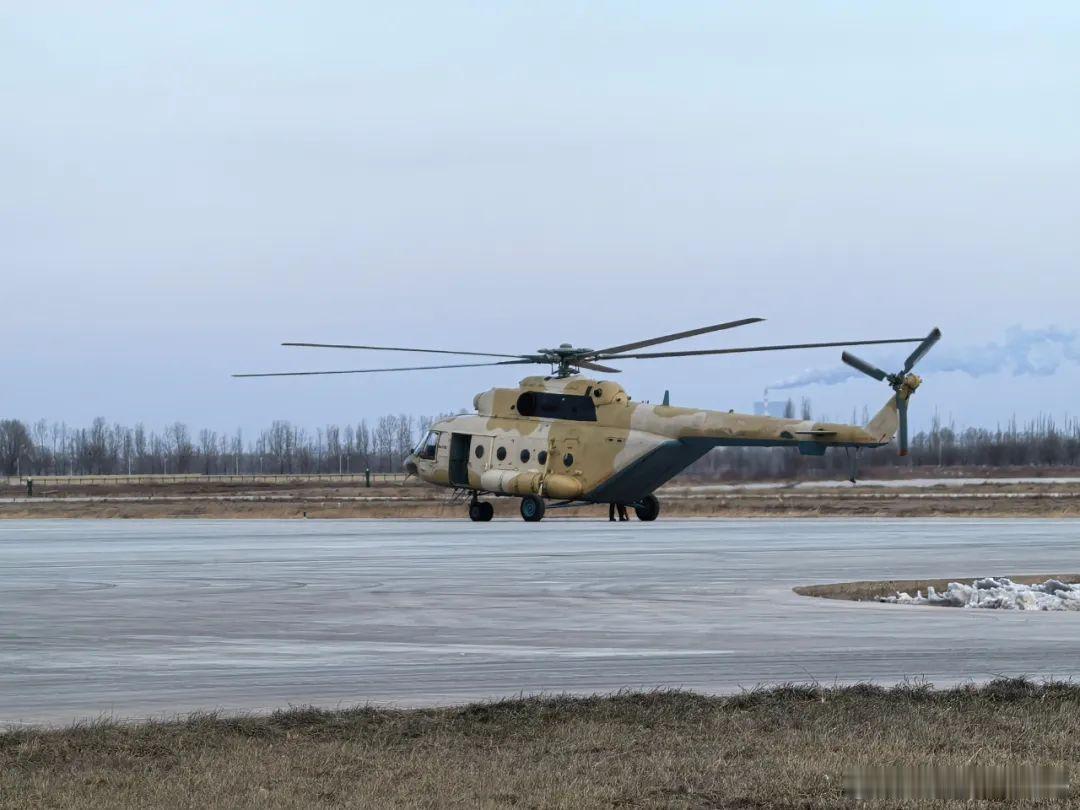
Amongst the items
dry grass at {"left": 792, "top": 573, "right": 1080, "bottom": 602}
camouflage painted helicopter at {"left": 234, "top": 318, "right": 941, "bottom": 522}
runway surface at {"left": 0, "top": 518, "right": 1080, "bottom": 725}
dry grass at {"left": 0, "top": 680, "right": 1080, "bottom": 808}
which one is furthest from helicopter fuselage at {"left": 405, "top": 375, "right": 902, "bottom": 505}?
dry grass at {"left": 0, "top": 680, "right": 1080, "bottom": 808}

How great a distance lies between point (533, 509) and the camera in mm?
45969

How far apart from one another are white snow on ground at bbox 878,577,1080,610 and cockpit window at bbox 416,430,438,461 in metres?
28.9

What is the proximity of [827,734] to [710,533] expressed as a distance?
27154 millimetres

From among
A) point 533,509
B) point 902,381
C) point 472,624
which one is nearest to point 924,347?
point 902,381

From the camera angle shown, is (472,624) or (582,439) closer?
(472,624)

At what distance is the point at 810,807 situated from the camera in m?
7.96

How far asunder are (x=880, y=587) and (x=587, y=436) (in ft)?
80.1

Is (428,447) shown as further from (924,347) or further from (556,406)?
(924,347)

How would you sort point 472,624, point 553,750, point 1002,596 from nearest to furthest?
point 553,750, point 472,624, point 1002,596

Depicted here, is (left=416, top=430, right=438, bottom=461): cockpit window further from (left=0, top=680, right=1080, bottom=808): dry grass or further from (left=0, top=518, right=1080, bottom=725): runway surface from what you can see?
(left=0, top=680, right=1080, bottom=808): dry grass

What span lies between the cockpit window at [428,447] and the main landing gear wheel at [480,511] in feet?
6.55

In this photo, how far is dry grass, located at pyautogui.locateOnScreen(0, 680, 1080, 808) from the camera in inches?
326

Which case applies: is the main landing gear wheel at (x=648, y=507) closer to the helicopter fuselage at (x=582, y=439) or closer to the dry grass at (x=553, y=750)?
the helicopter fuselage at (x=582, y=439)

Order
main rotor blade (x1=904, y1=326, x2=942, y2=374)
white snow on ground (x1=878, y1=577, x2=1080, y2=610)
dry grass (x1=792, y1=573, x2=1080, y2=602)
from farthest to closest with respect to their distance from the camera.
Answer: main rotor blade (x1=904, y1=326, x2=942, y2=374) → dry grass (x1=792, y1=573, x2=1080, y2=602) → white snow on ground (x1=878, y1=577, x2=1080, y2=610)
